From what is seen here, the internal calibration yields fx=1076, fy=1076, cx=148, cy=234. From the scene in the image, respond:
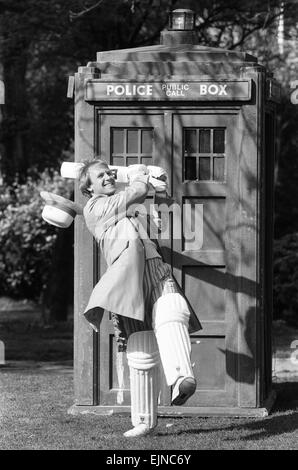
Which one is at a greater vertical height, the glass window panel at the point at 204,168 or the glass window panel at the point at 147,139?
the glass window panel at the point at 147,139

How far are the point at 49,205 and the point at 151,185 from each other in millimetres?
683

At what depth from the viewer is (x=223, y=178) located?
7.46 metres

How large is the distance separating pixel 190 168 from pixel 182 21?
113 centimetres

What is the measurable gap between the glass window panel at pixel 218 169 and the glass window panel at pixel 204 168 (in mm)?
43

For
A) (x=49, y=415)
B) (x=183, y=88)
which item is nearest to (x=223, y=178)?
(x=183, y=88)

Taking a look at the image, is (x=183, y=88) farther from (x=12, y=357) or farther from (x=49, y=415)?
(x=12, y=357)

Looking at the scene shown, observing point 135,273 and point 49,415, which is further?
point 49,415

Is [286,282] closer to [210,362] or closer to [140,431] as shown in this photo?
[210,362]

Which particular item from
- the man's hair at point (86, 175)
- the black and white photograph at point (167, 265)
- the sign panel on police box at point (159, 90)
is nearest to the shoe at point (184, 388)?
the black and white photograph at point (167, 265)

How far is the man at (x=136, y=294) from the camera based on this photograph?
20.7ft

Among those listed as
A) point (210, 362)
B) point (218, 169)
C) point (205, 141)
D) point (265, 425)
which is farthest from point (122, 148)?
point (265, 425)

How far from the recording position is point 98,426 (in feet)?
23.2

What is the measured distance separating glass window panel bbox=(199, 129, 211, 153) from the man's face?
3.17 ft

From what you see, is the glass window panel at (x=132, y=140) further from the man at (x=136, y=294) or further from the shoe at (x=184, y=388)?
the shoe at (x=184, y=388)
